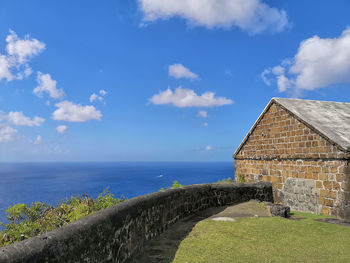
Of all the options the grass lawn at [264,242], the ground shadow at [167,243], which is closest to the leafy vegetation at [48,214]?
the ground shadow at [167,243]

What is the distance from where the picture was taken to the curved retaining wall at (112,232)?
2.82 meters

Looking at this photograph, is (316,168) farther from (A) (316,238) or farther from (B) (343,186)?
(A) (316,238)

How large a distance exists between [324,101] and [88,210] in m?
12.9

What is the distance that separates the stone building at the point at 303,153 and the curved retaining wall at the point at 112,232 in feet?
15.7

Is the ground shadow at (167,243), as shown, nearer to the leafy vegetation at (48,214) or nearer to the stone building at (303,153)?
the leafy vegetation at (48,214)

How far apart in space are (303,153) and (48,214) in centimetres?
Answer: 1063

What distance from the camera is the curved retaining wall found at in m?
2.82

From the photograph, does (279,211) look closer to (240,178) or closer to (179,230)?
(179,230)

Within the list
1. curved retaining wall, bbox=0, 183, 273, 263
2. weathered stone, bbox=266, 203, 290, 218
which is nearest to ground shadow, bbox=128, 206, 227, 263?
curved retaining wall, bbox=0, 183, 273, 263

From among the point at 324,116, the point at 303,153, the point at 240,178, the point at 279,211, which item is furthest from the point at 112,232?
the point at 240,178

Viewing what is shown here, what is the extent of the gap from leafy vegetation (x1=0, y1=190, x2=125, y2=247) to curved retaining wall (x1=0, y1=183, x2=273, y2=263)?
10.6ft

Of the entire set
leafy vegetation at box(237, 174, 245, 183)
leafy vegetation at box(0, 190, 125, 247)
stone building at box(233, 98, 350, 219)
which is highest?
stone building at box(233, 98, 350, 219)

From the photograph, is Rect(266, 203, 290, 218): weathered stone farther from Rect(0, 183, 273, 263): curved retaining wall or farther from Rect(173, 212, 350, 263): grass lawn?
Rect(0, 183, 273, 263): curved retaining wall

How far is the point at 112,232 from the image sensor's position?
4406 mm
